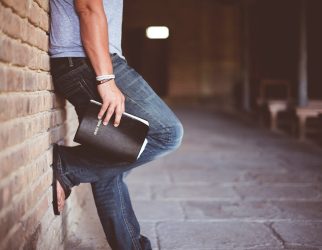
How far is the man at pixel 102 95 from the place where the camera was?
1.65 m

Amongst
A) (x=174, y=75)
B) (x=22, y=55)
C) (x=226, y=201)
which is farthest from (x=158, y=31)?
(x=22, y=55)

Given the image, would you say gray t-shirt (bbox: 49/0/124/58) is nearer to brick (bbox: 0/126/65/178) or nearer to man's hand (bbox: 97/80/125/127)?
man's hand (bbox: 97/80/125/127)

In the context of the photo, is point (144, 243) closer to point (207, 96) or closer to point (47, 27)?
point (47, 27)

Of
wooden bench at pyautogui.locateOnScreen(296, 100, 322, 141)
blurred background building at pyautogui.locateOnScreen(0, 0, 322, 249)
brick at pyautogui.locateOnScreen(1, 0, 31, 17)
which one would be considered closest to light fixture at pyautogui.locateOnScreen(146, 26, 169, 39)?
blurred background building at pyautogui.locateOnScreen(0, 0, 322, 249)

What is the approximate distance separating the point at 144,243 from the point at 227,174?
233 cm

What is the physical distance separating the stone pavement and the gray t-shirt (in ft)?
3.61

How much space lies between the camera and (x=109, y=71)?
166 centimetres

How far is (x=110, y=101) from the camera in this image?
1.65m

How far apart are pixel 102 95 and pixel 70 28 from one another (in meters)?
0.31

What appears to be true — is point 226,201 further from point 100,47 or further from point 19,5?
point 19,5

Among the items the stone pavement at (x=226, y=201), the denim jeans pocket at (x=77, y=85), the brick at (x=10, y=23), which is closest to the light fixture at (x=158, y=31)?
the stone pavement at (x=226, y=201)

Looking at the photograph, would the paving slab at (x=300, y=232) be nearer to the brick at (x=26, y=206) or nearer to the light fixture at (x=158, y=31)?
the brick at (x=26, y=206)

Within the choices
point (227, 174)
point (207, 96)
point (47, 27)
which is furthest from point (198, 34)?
point (47, 27)

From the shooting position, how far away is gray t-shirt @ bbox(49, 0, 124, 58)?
1735 millimetres
